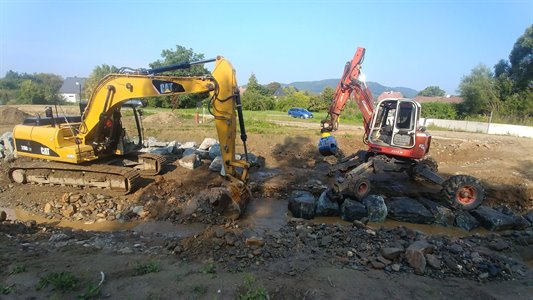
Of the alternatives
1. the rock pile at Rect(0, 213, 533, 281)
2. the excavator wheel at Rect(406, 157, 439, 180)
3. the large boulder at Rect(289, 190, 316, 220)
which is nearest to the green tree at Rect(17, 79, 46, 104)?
the rock pile at Rect(0, 213, 533, 281)

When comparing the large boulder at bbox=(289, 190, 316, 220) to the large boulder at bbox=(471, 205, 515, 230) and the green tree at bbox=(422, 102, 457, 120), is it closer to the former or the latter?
the large boulder at bbox=(471, 205, 515, 230)

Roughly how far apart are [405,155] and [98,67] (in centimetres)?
6741

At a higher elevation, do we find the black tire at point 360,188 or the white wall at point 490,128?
the white wall at point 490,128

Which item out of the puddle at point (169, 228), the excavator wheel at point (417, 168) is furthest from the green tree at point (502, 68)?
the puddle at point (169, 228)

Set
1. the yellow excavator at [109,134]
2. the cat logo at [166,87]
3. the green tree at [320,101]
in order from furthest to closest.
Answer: the green tree at [320,101] → the cat logo at [166,87] → the yellow excavator at [109,134]

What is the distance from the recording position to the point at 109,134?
8.91 m

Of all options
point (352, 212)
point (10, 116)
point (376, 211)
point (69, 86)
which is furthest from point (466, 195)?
point (69, 86)

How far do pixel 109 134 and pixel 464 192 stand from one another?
8936 millimetres

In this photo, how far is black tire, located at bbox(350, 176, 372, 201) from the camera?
316 inches

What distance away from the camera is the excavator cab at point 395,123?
342 inches

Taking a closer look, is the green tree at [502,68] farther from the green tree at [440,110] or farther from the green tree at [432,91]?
the green tree at [432,91]

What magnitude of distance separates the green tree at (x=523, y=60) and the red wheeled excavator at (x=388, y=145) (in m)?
31.5

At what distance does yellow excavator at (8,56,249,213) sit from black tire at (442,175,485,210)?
4.83m

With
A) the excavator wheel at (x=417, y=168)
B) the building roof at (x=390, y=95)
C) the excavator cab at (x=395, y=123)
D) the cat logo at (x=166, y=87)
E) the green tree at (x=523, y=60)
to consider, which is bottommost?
the excavator wheel at (x=417, y=168)
